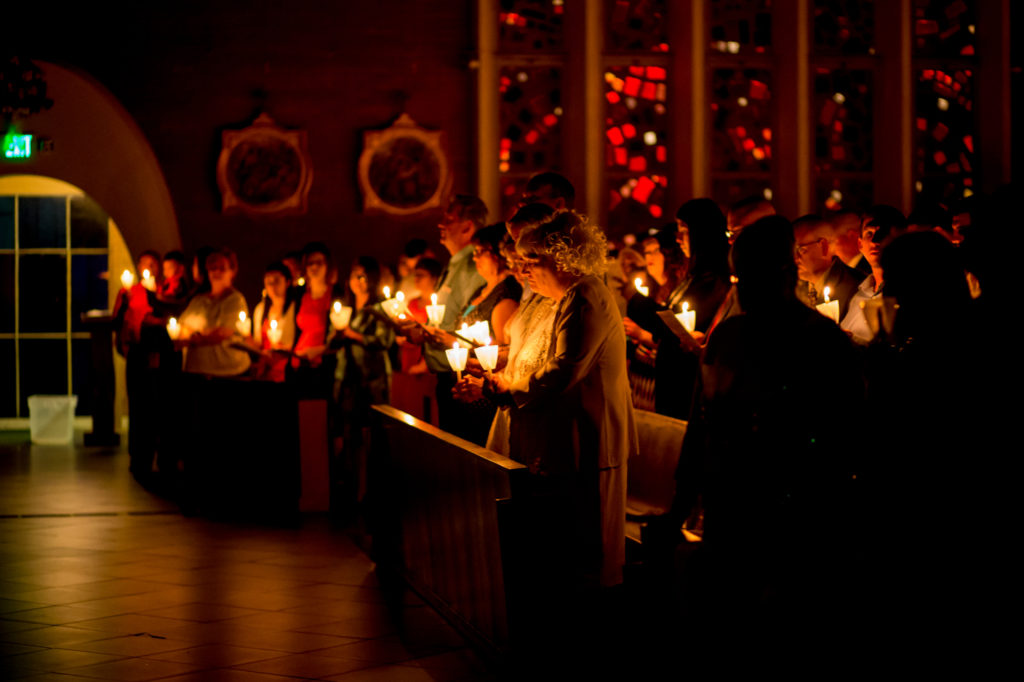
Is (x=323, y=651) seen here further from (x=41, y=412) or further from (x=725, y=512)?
(x=41, y=412)

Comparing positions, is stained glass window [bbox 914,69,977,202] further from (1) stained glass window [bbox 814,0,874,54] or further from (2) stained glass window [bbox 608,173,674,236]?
(2) stained glass window [bbox 608,173,674,236]

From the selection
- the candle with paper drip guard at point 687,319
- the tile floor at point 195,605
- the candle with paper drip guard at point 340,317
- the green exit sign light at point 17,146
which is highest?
the green exit sign light at point 17,146

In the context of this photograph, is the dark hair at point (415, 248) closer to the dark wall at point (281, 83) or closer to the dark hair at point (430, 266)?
the dark hair at point (430, 266)

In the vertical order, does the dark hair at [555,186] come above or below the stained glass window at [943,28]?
below

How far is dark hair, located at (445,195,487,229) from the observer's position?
6906mm

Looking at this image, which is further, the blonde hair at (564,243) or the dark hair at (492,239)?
the dark hair at (492,239)

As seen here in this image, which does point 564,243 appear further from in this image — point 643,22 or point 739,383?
point 643,22

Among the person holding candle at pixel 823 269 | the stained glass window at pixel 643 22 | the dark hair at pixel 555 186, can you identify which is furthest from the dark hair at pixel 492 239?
the stained glass window at pixel 643 22

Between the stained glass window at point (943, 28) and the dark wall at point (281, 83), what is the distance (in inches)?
181

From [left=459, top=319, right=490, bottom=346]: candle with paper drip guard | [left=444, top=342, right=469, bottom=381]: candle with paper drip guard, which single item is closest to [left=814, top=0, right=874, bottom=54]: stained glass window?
[left=459, top=319, right=490, bottom=346]: candle with paper drip guard

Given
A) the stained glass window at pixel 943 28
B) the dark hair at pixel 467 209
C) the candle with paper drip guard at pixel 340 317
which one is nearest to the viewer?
the dark hair at pixel 467 209

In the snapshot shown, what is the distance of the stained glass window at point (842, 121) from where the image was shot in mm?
12930

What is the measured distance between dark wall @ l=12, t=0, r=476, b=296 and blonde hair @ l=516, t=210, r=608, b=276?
790 cm

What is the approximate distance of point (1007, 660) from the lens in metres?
2.65
